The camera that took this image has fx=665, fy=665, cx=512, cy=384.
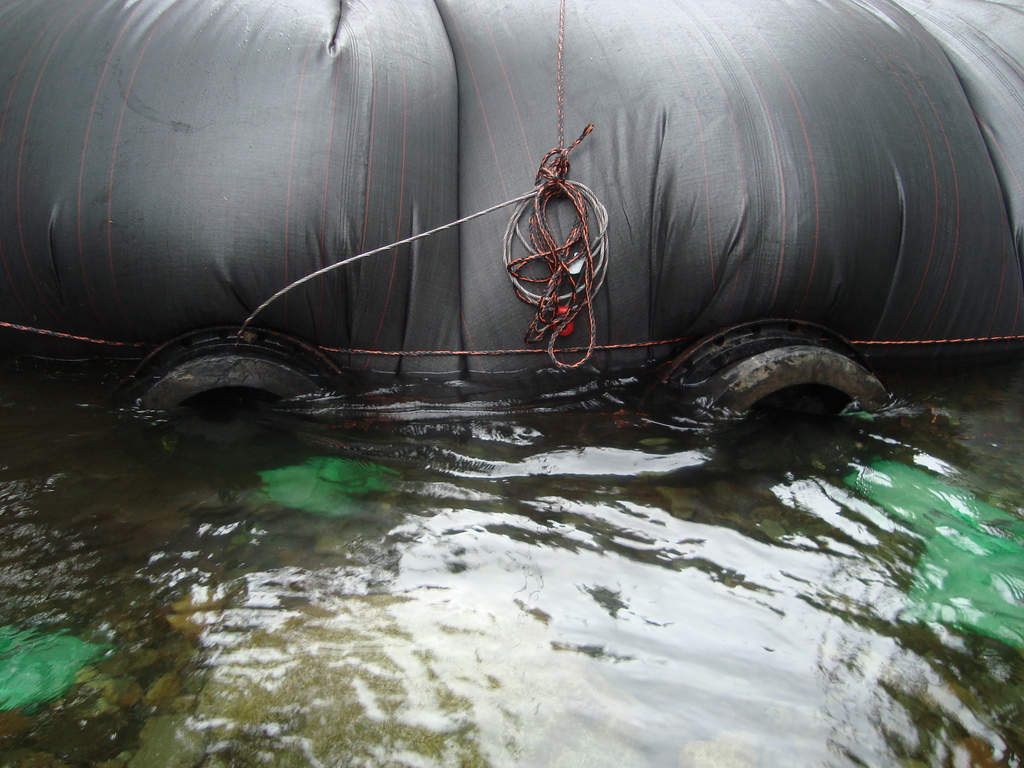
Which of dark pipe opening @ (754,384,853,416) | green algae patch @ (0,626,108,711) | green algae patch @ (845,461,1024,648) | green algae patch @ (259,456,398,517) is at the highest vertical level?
dark pipe opening @ (754,384,853,416)

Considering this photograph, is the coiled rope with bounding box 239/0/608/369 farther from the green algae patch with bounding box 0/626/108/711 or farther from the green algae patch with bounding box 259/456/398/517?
the green algae patch with bounding box 0/626/108/711

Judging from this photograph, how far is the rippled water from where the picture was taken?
1488mm

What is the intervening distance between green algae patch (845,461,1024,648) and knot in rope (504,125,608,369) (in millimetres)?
1195

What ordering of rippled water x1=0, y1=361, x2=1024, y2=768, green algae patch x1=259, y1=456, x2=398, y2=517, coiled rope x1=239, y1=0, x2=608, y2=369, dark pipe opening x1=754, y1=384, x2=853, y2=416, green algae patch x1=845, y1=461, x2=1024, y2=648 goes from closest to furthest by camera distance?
rippled water x1=0, y1=361, x2=1024, y2=768 < green algae patch x1=845, y1=461, x2=1024, y2=648 < green algae patch x1=259, y1=456, x2=398, y2=517 < coiled rope x1=239, y1=0, x2=608, y2=369 < dark pipe opening x1=754, y1=384, x2=853, y2=416

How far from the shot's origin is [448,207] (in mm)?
2576

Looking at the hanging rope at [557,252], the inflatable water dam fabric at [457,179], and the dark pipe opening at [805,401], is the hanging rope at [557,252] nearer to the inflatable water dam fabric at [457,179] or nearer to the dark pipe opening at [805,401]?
the inflatable water dam fabric at [457,179]

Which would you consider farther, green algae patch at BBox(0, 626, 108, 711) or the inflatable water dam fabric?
the inflatable water dam fabric

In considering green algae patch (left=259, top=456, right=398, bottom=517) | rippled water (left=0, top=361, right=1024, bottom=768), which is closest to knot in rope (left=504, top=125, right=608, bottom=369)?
rippled water (left=0, top=361, right=1024, bottom=768)

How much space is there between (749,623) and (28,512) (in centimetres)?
218

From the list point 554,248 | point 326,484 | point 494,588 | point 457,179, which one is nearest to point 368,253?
point 457,179

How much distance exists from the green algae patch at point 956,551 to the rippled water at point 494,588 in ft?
0.07

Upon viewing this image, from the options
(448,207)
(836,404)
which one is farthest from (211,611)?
(836,404)

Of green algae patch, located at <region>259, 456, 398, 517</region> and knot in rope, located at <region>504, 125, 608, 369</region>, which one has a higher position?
knot in rope, located at <region>504, 125, 608, 369</region>

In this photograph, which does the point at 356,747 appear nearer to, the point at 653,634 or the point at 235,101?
the point at 653,634
